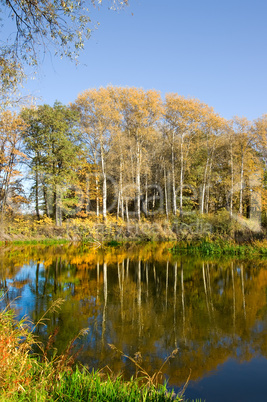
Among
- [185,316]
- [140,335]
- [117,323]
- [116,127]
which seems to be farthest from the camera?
[116,127]

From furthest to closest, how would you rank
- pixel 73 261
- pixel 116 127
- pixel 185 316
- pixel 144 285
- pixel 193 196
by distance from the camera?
pixel 193 196 < pixel 116 127 < pixel 73 261 < pixel 144 285 < pixel 185 316

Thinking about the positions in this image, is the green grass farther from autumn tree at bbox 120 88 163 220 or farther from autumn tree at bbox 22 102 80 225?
autumn tree at bbox 22 102 80 225

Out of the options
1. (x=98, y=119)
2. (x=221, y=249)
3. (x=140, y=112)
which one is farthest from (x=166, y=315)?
(x=140, y=112)

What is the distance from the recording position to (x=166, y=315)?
691 centimetres

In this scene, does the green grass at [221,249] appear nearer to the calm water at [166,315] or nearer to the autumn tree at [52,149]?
the calm water at [166,315]

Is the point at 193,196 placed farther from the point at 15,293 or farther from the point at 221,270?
the point at 15,293

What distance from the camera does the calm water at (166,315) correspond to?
4.51 metres

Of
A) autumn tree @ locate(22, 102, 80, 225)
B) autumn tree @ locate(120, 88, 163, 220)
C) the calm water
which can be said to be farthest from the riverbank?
the calm water

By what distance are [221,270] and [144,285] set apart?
174 inches

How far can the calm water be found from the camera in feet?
14.8

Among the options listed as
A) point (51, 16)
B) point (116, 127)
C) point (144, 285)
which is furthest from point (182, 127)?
point (51, 16)

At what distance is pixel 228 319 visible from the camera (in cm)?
668

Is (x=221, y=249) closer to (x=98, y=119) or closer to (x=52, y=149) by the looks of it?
(x=98, y=119)

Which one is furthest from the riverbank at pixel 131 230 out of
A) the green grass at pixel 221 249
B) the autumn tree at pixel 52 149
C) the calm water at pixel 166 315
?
the calm water at pixel 166 315
